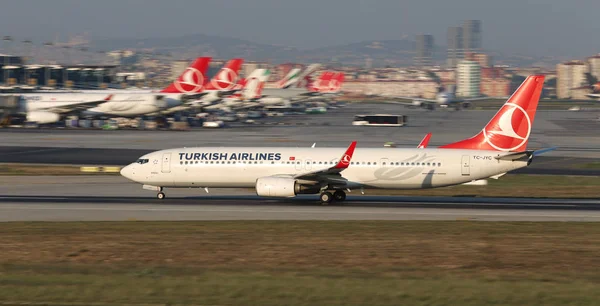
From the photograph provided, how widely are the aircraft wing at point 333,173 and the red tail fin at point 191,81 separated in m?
81.3

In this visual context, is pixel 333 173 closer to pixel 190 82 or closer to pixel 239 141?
pixel 239 141

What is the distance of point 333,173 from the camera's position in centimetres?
4206

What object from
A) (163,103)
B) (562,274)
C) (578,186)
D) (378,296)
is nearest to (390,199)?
(578,186)

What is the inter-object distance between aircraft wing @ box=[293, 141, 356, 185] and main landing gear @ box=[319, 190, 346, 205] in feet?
2.51

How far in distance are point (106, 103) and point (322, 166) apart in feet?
253

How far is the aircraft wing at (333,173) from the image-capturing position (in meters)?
41.4

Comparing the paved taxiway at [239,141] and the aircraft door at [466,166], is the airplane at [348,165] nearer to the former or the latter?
the aircraft door at [466,166]

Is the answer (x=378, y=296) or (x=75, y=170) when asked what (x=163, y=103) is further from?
(x=378, y=296)

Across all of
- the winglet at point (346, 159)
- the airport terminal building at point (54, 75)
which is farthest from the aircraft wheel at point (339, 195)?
the airport terminal building at point (54, 75)

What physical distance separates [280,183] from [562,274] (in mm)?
21689

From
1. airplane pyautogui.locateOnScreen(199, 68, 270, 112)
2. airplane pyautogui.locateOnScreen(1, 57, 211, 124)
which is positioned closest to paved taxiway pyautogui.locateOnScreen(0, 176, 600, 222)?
airplane pyautogui.locateOnScreen(1, 57, 211, 124)

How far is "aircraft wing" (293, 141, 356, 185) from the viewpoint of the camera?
41.4 m

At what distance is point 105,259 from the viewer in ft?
77.4

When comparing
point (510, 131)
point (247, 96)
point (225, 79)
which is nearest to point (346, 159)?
point (510, 131)
